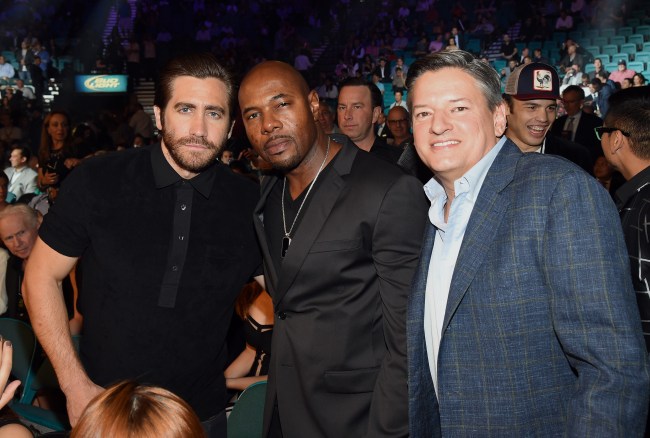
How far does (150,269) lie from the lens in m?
2.34

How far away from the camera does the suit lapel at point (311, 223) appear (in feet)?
7.30

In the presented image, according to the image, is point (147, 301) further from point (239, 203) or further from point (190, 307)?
point (239, 203)

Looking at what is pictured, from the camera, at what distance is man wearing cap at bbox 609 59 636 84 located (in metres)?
15.0

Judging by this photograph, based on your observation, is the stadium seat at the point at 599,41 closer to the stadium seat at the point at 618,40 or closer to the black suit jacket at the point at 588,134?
the stadium seat at the point at 618,40

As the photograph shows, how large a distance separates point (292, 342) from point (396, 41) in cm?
2016

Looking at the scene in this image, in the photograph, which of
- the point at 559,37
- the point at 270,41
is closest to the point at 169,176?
the point at 559,37

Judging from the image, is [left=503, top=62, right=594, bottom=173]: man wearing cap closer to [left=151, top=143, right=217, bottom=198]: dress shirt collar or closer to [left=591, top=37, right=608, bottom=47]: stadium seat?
[left=151, top=143, right=217, bottom=198]: dress shirt collar

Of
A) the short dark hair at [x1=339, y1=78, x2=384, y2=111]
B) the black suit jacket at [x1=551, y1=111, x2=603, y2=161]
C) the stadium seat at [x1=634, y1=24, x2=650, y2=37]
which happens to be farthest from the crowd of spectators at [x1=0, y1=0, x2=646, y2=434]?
the short dark hair at [x1=339, y1=78, x2=384, y2=111]

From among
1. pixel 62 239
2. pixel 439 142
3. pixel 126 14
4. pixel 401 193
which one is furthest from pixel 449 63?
pixel 126 14

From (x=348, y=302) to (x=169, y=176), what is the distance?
0.81 metres

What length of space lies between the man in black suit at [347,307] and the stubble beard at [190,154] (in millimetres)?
436

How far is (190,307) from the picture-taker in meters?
2.38

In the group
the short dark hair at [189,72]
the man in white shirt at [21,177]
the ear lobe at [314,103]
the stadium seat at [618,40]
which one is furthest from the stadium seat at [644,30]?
the short dark hair at [189,72]

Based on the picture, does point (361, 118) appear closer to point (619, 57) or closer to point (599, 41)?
point (619, 57)
